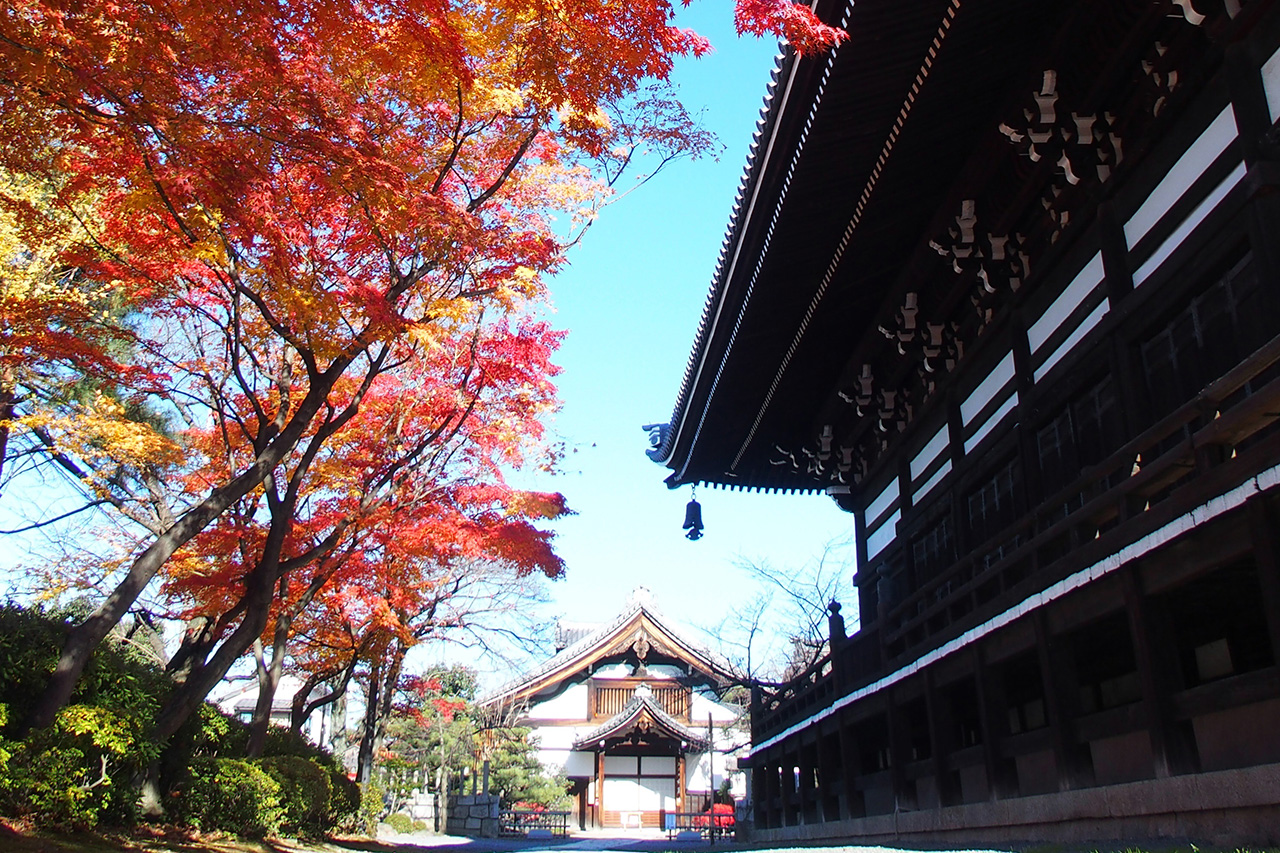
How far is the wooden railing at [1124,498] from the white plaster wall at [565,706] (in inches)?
879

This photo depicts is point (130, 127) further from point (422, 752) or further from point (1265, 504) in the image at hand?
point (422, 752)

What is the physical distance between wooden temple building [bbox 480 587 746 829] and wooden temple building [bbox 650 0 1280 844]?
55.1 ft

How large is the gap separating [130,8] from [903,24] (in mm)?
6009

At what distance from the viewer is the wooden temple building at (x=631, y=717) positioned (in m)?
30.1

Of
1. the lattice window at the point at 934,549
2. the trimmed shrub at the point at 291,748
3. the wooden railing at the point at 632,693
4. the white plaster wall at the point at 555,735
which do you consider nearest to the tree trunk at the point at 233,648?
the trimmed shrub at the point at 291,748

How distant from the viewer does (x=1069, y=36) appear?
811 centimetres

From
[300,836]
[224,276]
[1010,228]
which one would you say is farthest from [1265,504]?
[300,836]

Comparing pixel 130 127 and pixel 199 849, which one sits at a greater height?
pixel 130 127

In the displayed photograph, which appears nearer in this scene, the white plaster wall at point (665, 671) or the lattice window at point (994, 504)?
the lattice window at point (994, 504)

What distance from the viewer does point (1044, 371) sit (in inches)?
386

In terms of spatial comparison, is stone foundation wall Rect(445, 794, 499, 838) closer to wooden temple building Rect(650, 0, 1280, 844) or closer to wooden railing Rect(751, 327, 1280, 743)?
wooden temple building Rect(650, 0, 1280, 844)

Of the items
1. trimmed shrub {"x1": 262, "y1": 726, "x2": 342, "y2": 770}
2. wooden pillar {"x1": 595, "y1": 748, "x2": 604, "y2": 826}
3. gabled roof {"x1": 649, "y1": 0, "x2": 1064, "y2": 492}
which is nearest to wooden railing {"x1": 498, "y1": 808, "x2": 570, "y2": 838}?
wooden pillar {"x1": 595, "y1": 748, "x2": 604, "y2": 826}

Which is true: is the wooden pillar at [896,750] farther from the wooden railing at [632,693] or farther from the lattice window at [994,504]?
the wooden railing at [632,693]

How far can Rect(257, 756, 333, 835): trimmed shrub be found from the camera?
13438mm
